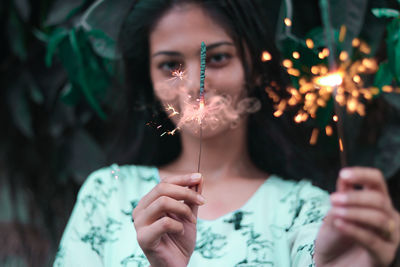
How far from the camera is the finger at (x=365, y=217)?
1.59 feet

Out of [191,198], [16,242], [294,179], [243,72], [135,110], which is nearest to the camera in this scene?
[191,198]

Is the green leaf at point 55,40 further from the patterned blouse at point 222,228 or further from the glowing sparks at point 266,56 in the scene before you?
the glowing sparks at point 266,56

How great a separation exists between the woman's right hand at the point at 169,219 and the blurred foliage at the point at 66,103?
40cm

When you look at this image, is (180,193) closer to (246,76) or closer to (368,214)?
(368,214)

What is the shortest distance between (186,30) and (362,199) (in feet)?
1.67

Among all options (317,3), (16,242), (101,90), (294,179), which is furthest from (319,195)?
(16,242)

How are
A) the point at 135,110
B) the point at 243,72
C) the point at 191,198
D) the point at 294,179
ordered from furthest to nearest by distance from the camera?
the point at 135,110, the point at 294,179, the point at 243,72, the point at 191,198

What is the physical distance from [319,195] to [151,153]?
43 centimetres

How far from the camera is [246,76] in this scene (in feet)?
2.95

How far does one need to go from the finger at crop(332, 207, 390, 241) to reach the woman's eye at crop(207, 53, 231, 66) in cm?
44

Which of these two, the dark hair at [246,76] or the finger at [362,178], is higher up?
the dark hair at [246,76]

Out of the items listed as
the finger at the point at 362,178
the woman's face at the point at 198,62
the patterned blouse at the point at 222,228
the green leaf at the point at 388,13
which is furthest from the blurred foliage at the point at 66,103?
the finger at the point at 362,178

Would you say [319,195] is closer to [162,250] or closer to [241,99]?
[241,99]

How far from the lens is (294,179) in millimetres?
998
